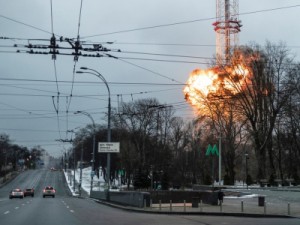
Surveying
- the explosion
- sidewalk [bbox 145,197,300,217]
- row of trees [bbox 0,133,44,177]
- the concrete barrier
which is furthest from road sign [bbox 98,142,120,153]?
row of trees [bbox 0,133,44,177]

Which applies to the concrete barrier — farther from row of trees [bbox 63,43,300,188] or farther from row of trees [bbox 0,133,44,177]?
row of trees [bbox 0,133,44,177]

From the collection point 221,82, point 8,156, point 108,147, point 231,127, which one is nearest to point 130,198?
point 108,147

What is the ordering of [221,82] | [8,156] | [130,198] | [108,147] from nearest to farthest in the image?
1. [130,198]
2. [108,147]
3. [221,82]
4. [8,156]

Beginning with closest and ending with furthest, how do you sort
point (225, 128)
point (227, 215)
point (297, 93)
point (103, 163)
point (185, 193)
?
point (227, 215) < point (185, 193) < point (297, 93) < point (225, 128) < point (103, 163)

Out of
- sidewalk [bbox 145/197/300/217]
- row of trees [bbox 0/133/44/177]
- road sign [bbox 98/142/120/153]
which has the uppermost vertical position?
row of trees [bbox 0/133/44/177]

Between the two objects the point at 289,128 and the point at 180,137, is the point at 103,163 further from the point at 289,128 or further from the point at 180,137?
the point at 289,128

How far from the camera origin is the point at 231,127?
70.4 metres

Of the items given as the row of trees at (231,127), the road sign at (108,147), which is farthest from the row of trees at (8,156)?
the road sign at (108,147)

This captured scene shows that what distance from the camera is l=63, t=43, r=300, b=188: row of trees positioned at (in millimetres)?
63844

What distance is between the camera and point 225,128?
70188mm

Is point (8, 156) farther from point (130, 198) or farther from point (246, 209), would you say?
point (246, 209)

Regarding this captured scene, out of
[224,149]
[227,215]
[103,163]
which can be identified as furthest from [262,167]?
[103,163]

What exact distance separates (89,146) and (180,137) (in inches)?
2108

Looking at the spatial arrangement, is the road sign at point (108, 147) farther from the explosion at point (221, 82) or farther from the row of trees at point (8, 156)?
the row of trees at point (8, 156)
